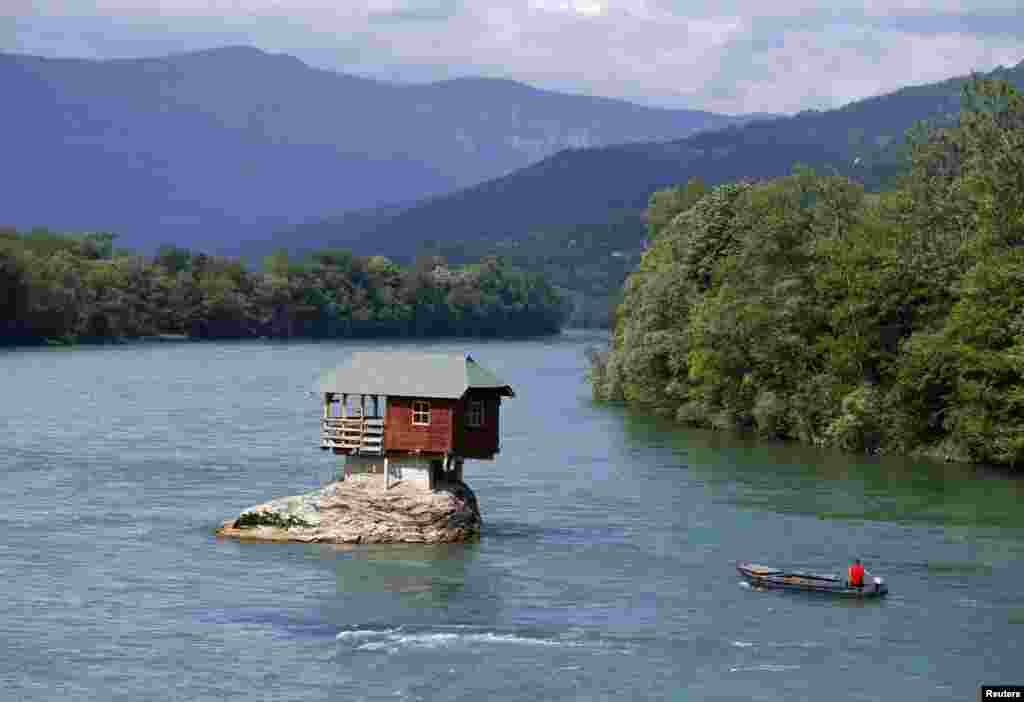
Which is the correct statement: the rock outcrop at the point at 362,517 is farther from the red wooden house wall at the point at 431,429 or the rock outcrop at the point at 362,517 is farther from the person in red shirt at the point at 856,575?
the person in red shirt at the point at 856,575

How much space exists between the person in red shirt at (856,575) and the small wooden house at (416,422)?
15.3 m

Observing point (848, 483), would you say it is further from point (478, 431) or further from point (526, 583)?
point (526, 583)

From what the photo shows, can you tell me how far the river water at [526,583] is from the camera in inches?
1812

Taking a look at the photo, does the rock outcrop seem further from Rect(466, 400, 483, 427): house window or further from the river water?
Rect(466, 400, 483, 427): house window

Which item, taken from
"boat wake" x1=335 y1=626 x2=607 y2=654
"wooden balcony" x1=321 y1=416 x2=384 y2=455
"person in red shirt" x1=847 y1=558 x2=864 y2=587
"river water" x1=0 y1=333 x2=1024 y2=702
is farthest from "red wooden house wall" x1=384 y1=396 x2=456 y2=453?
"person in red shirt" x1=847 y1=558 x2=864 y2=587

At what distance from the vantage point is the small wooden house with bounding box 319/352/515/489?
63.7m

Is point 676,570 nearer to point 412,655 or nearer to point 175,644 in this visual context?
point 412,655

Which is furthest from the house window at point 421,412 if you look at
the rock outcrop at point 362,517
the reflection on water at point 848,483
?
the reflection on water at point 848,483

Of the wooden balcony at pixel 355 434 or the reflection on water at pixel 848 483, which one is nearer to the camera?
the wooden balcony at pixel 355 434

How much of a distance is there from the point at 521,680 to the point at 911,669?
10487 millimetres

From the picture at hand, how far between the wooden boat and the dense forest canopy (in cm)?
3245

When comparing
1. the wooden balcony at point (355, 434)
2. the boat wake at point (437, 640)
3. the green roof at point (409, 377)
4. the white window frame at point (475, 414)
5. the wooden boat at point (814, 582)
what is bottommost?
the boat wake at point (437, 640)

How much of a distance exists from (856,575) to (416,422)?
17.1 meters

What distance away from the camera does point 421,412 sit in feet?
210
